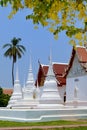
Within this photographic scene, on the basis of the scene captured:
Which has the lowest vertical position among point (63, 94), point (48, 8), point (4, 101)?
point (4, 101)

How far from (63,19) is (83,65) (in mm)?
28834

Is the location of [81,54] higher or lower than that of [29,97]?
higher

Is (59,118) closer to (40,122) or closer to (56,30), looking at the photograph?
(40,122)

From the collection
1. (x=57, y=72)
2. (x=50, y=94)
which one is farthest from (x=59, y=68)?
(x=50, y=94)

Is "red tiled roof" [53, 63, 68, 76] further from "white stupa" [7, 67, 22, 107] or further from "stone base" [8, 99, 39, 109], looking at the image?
"stone base" [8, 99, 39, 109]

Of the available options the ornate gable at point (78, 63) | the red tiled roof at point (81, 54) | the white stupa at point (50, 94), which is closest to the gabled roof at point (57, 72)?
the ornate gable at point (78, 63)

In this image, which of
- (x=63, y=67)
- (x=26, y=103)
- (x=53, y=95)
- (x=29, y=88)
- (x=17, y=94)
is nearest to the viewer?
(x=53, y=95)

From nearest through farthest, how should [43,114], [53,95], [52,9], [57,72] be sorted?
[52,9]
[43,114]
[53,95]
[57,72]

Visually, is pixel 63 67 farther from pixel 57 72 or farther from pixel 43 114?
pixel 43 114

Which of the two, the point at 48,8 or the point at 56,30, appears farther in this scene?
the point at 56,30

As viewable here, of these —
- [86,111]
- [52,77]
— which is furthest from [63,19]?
[52,77]

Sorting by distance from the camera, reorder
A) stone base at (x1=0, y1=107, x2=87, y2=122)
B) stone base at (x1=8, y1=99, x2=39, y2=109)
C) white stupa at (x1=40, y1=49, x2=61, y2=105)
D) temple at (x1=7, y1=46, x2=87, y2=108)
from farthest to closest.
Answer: temple at (x1=7, y1=46, x2=87, y2=108)
stone base at (x1=8, y1=99, x2=39, y2=109)
white stupa at (x1=40, y1=49, x2=61, y2=105)
stone base at (x1=0, y1=107, x2=87, y2=122)

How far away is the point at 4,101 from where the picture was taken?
159 ft

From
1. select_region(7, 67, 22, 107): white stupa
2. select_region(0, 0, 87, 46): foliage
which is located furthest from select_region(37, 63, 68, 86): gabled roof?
select_region(0, 0, 87, 46): foliage
